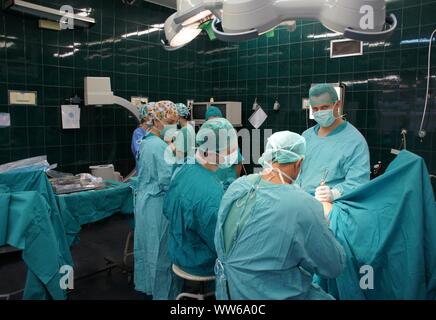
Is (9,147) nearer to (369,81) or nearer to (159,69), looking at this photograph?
(159,69)

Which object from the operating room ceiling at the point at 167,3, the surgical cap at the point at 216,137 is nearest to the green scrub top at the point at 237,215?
the surgical cap at the point at 216,137

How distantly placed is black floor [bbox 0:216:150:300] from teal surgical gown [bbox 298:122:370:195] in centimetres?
170

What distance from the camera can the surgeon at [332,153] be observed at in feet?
7.36

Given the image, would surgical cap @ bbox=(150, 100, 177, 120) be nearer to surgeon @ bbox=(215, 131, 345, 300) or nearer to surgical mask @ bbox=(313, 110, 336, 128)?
surgical mask @ bbox=(313, 110, 336, 128)

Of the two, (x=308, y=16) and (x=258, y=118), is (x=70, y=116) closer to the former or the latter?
(x=258, y=118)

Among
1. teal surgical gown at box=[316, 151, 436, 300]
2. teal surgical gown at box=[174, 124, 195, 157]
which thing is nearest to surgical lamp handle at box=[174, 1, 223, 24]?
teal surgical gown at box=[174, 124, 195, 157]

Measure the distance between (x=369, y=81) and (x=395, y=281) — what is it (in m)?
2.94

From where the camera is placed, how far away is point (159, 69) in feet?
16.5

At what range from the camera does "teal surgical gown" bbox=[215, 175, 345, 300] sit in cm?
133

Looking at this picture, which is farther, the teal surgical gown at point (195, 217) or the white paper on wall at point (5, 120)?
the white paper on wall at point (5, 120)

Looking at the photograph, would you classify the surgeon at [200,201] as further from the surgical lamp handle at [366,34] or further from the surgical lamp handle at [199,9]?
the surgical lamp handle at [366,34]

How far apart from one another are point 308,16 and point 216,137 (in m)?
0.77

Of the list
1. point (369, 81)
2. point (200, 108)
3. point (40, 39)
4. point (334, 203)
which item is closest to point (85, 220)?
point (334, 203)

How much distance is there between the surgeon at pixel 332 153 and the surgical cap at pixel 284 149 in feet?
2.09
